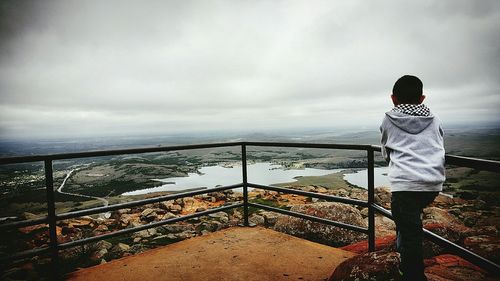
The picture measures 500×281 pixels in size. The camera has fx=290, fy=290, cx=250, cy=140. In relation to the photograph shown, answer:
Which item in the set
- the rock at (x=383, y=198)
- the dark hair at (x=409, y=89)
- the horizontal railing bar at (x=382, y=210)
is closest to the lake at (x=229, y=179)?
the rock at (x=383, y=198)

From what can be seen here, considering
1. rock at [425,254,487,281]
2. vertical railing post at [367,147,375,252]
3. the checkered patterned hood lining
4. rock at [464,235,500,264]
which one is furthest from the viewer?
vertical railing post at [367,147,375,252]

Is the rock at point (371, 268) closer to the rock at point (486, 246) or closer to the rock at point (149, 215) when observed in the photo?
the rock at point (486, 246)

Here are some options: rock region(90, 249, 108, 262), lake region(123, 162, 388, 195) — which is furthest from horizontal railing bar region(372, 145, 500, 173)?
lake region(123, 162, 388, 195)

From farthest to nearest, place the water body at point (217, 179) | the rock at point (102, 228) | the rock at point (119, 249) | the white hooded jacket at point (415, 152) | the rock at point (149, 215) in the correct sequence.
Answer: the water body at point (217, 179), the rock at point (149, 215), the rock at point (102, 228), the rock at point (119, 249), the white hooded jacket at point (415, 152)

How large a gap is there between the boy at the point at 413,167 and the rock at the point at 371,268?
0.69 ft

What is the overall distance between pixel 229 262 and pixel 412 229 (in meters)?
1.72

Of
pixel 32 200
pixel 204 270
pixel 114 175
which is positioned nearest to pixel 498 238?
pixel 204 270

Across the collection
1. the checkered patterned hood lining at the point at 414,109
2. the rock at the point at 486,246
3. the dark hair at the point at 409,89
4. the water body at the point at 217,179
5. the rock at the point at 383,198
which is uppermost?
the dark hair at the point at 409,89

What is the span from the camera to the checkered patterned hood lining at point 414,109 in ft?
6.09

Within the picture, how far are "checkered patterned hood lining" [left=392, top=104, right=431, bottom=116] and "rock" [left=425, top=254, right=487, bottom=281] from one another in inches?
44.3

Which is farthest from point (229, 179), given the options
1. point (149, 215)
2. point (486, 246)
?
point (486, 246)

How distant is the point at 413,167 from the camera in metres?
1.78

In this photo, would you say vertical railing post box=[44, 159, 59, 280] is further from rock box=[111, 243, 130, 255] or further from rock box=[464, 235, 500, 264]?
rock box=[464, 235, 500, 264]

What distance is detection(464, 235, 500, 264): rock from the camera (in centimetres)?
216
